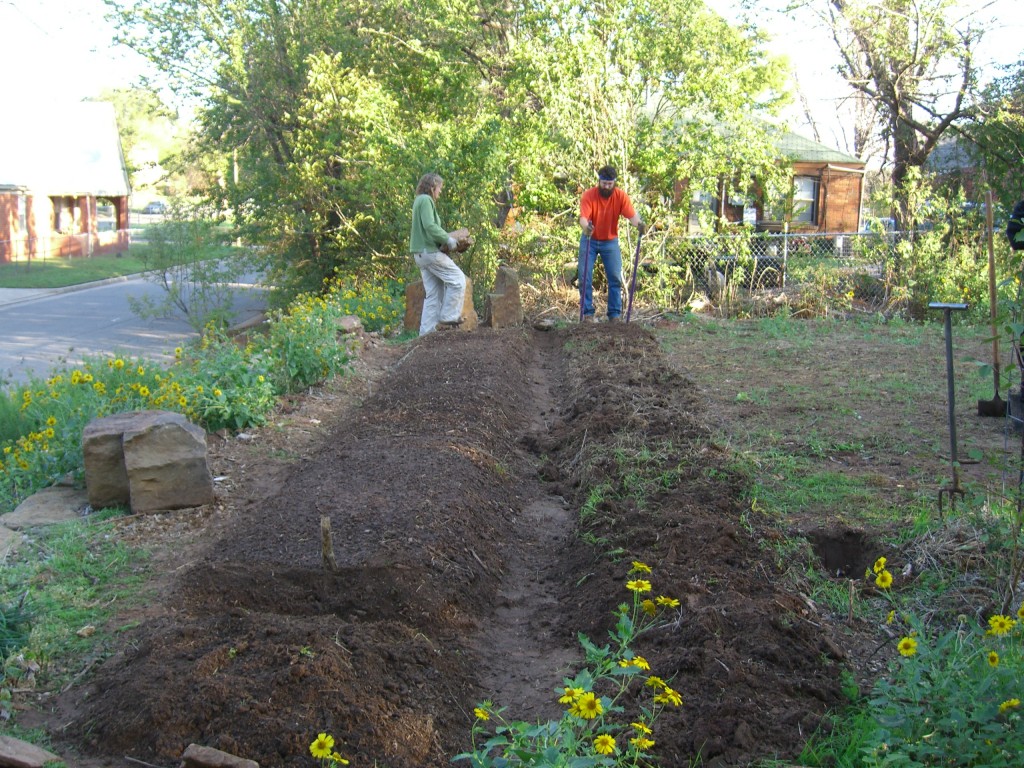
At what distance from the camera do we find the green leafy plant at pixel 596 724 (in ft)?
7.61

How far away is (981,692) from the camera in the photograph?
2.46 meters

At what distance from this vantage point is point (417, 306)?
12445mm

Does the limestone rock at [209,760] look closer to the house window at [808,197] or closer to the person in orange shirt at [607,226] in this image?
the person in orange shirt at [607,226]

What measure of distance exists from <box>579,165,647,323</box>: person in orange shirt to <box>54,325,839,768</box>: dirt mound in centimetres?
518

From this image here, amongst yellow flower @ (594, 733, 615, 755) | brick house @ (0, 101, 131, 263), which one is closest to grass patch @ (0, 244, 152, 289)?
brick house @ (0, 101, 131, 263)

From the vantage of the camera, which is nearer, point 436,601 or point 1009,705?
point 1009,705

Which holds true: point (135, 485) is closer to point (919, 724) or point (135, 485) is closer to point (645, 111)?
point (919, 724)

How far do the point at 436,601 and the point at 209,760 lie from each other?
1447 millimetres

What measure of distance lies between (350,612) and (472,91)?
1433 cm

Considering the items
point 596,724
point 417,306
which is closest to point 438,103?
point 417,306

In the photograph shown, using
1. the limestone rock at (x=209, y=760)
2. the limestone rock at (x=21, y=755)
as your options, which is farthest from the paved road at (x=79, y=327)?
the limestone rock at (x=209, y=760)

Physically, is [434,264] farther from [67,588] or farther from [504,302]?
[67,588]

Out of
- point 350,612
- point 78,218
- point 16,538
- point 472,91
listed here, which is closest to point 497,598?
point 350,612

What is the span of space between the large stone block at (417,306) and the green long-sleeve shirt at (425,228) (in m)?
1.07
